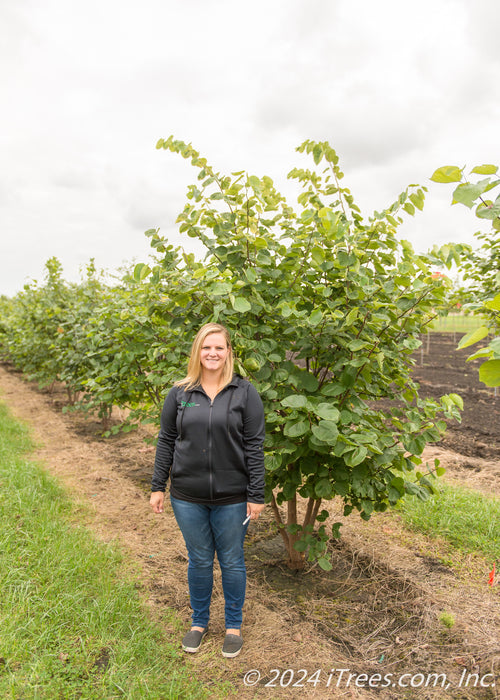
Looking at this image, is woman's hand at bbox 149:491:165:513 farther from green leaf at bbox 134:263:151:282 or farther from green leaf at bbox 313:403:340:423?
green leaf at bbox 134:263:151:282

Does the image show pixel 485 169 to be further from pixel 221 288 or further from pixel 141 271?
pixel 141 271

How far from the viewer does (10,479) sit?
441 cm

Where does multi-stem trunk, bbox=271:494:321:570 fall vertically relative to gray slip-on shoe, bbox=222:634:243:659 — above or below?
above

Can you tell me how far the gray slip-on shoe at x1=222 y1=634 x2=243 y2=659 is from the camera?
2363 millimetres

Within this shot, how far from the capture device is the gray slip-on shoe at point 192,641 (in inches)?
93.7

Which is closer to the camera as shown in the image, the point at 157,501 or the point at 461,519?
the point at 157,501

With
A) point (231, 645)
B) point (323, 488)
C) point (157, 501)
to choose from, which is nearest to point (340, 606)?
point (231, 645)

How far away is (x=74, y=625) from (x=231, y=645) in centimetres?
86

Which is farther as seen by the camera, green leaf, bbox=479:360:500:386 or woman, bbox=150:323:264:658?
woman, bbox=150:323:264:658

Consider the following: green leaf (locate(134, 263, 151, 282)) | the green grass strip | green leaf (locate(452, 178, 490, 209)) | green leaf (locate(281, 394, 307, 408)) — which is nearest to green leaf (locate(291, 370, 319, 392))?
green leaf (locate(281, 394, 307, 408))

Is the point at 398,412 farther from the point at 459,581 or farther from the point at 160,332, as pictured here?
the point at 160,332

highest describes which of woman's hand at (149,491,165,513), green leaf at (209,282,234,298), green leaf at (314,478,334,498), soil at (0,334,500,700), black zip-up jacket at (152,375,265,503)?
green leaf at (209,282,234,298)

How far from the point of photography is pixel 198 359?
234 cm

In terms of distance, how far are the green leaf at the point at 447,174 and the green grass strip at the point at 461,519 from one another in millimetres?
3230
